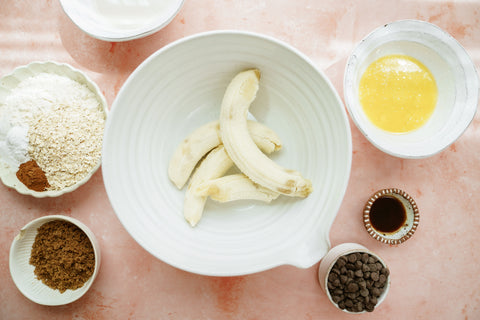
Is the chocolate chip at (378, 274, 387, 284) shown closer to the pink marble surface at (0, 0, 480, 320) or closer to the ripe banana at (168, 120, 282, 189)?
the pink marble surface at (0, 0, 480, 320)

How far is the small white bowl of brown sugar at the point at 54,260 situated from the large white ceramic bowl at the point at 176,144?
22 centimetres

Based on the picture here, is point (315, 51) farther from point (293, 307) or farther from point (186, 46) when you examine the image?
point (293, 307)

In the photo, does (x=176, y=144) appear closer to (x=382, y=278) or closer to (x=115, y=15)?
Result: (x=115, y=15)

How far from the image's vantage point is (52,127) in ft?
2.49

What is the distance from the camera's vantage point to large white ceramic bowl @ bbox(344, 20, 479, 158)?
76cm

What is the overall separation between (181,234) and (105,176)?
178 millimetres

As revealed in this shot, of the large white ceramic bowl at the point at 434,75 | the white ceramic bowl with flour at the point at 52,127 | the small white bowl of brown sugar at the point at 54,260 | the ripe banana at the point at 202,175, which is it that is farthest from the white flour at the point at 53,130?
the large white ceramic bowl at the point at 434,75

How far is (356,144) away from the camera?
0.82m

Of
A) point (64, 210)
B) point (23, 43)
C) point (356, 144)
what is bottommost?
point (64, 210)

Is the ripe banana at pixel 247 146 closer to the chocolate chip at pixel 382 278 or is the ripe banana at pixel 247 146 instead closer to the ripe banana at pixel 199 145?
the ripe banana at pixel 199 145

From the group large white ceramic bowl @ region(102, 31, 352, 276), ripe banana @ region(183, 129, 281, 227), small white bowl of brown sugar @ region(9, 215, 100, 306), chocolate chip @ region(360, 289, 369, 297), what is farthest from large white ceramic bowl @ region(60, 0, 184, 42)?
chocolate chip @ region(360, 289, 369, 297)

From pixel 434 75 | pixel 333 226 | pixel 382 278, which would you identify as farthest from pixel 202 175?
Result: pixel 434 75

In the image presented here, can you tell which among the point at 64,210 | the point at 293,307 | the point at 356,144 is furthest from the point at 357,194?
the point at 64,210

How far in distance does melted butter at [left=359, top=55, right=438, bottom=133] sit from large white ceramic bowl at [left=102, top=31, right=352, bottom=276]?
203 millimetres
